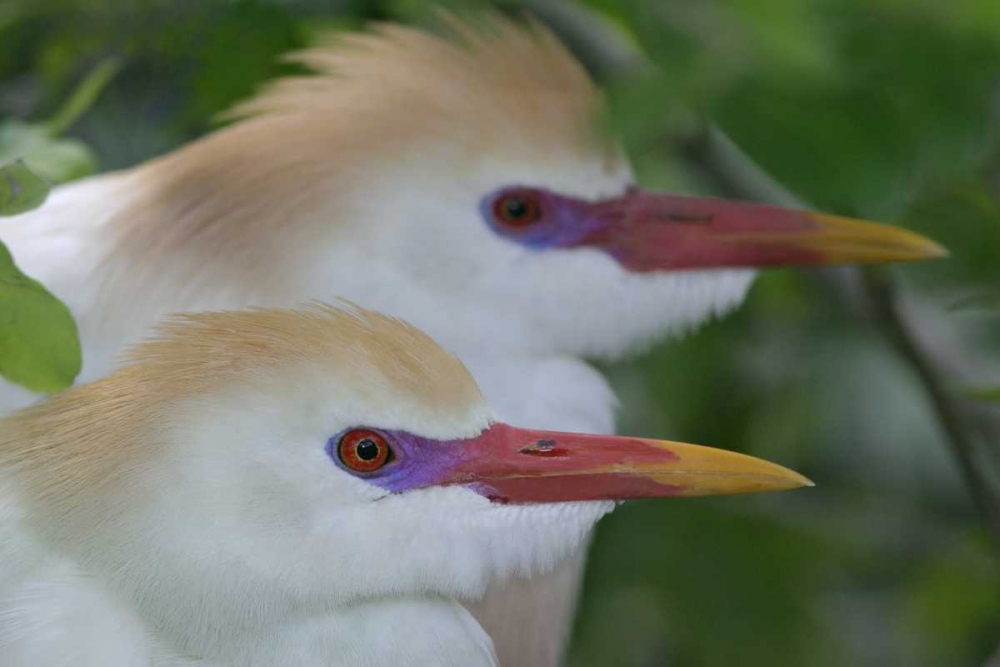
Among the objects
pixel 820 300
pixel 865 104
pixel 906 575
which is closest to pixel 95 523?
pixel 865 104

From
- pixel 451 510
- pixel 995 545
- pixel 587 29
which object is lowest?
pixel 451 510

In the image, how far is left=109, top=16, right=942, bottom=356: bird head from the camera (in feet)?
7.38

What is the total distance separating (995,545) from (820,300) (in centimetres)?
78

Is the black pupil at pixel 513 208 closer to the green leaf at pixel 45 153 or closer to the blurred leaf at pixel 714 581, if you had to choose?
the green leaf at pixel 45 153

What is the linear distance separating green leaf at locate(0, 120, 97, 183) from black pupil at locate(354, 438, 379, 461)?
81 centimetres

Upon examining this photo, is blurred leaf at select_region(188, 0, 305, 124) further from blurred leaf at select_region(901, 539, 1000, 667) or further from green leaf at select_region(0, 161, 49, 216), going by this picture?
blurred leaf at select_region(901, 539, 1000, 667)

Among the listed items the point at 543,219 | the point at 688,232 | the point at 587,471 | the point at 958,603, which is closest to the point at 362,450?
the point at 587,471

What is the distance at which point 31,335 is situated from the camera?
1.49m

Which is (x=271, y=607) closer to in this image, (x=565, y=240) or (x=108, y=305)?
(x=108, y=305)

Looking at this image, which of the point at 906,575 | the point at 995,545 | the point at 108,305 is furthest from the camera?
A: the point at 906,575

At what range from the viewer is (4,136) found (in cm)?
225

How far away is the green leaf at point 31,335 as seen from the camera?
1476 millimetres

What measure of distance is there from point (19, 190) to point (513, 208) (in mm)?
995

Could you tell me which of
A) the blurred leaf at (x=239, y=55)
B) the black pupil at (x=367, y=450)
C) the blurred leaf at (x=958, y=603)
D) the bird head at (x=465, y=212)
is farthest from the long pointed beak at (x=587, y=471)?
the blurred leaf at (x=958, y=603)
